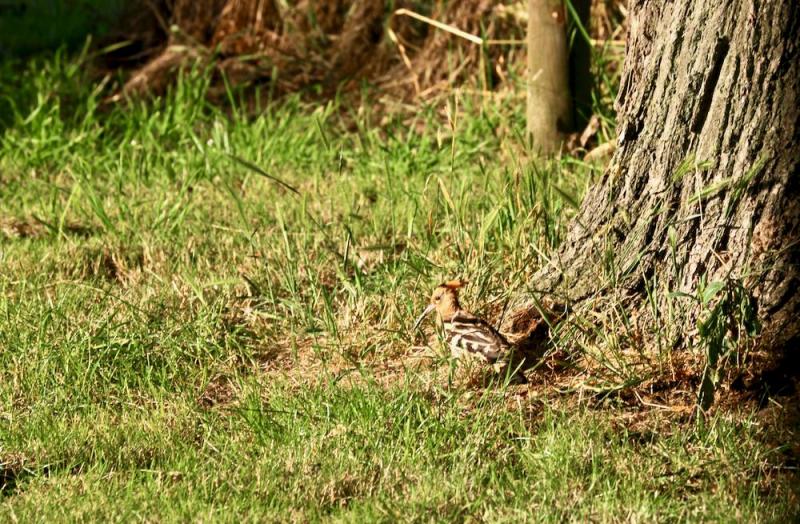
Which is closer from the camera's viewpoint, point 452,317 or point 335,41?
point 452,317

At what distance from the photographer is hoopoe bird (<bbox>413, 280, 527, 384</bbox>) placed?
4824 mm

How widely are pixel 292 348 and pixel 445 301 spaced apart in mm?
708

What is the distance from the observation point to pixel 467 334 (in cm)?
492

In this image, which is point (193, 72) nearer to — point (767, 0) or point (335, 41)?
point (335, 41)

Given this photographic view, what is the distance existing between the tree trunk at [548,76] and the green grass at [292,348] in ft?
0.66

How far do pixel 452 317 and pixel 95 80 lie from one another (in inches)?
200

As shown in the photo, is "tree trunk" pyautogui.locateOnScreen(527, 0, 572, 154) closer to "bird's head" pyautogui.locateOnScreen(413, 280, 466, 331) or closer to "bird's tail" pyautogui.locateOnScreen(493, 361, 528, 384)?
"bird's head" pyautogui.locateOnScreen(413, 280, 466, 331)

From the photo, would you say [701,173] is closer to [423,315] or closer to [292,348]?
[423,315]

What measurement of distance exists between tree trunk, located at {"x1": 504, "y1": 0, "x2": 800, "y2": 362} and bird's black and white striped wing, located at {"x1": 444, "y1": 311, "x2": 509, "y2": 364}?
1.28 ft

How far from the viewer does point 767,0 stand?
4582 millimetres

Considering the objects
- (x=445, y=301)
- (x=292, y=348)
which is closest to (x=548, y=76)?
(x=445, y=301)

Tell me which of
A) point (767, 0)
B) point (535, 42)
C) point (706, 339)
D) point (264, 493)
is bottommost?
point (264, 493)

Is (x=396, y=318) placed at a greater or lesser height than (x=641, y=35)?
lesser

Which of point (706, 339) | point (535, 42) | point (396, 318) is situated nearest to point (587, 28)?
point (535, 42)
